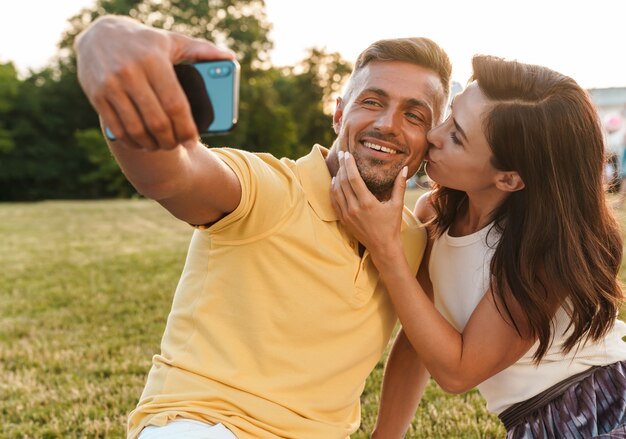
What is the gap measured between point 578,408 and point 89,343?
167 inches

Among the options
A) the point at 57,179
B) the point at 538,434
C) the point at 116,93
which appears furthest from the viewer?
the point at 57,179

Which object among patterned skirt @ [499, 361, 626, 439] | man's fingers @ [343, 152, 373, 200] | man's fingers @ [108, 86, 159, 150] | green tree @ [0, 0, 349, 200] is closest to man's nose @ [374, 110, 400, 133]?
man's fingers @ [343, 152, 373, 200]

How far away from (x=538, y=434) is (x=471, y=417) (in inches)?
51.9

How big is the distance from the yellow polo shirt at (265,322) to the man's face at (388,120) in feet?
1.15

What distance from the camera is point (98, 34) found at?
1246mm

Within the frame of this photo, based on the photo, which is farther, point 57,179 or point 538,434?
point 57,179

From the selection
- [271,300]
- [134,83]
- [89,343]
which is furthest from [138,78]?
[89,343]

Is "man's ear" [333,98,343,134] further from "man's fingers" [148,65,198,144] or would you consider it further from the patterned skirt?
"man's fingers" [148,65,198,144]

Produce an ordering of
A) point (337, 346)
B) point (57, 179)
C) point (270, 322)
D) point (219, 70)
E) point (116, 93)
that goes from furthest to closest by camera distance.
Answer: point (57, 179) → point (337, 346) → point (270, 322) → point (219, 70) → point (116, 93)

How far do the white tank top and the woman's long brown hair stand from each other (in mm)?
91

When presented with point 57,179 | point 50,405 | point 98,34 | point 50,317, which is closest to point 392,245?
point 98,34

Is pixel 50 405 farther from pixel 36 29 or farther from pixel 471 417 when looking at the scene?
pixel 36 29

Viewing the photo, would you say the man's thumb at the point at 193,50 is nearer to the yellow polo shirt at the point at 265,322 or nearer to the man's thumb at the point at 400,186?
the yellow polo shirt at the point at 265,322

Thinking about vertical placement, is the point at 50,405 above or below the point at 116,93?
below
